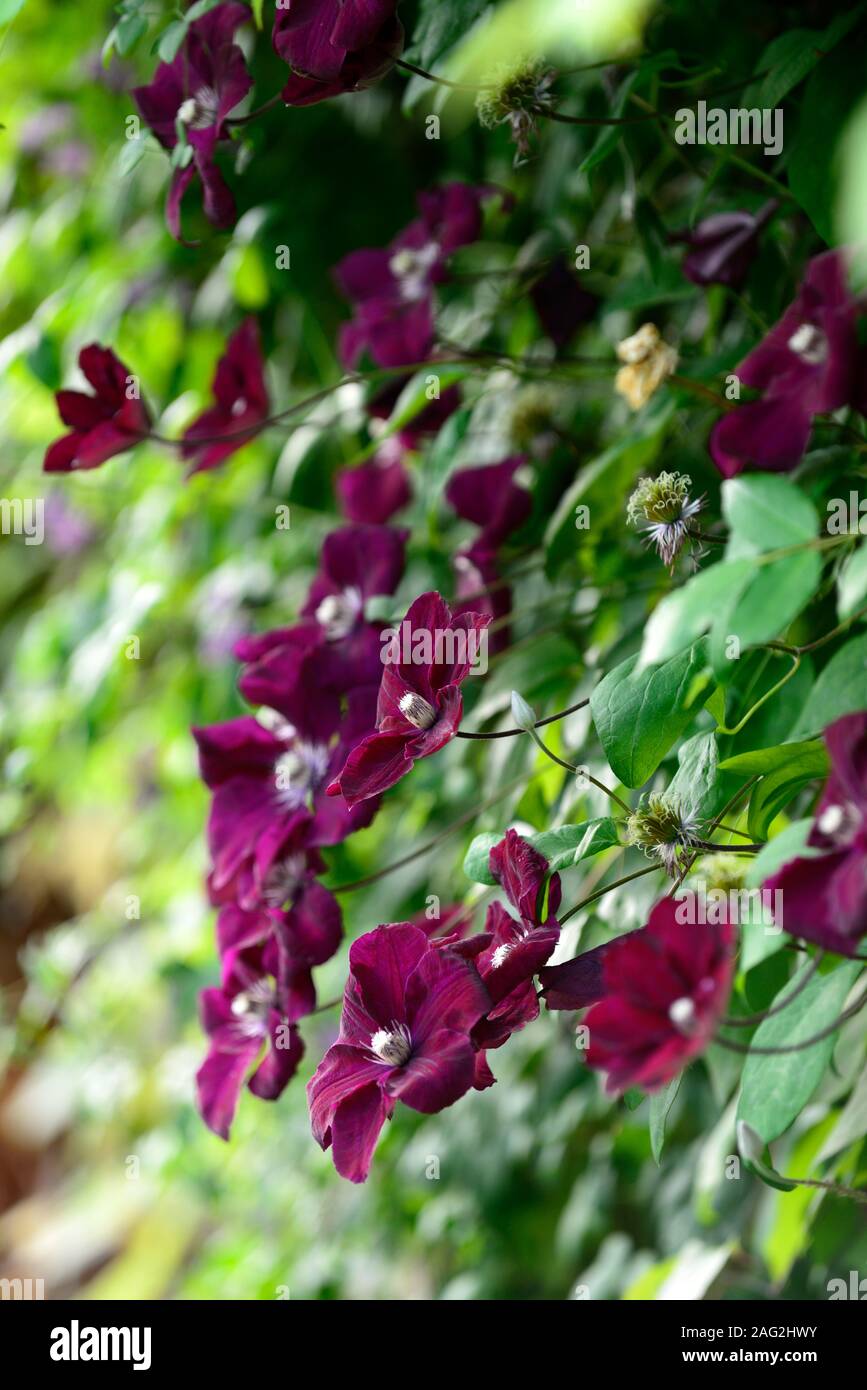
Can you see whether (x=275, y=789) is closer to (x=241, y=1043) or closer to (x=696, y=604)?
(x=241, y=1043)

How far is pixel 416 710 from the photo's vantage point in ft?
1.61

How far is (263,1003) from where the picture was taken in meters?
0.63

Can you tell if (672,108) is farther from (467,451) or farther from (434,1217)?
(434,1217)

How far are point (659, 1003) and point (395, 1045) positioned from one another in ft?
0.49

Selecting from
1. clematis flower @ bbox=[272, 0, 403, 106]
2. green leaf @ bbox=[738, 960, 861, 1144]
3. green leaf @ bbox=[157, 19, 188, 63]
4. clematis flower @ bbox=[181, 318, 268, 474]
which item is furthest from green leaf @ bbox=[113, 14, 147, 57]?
green leaf @ bbox=[738, 960, 861, 1144]

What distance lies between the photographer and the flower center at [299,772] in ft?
2.11

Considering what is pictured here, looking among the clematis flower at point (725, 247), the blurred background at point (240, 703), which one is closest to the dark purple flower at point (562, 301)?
the blurred background at point (240, 703)

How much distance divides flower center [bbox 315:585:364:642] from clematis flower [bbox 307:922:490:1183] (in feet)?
0.82

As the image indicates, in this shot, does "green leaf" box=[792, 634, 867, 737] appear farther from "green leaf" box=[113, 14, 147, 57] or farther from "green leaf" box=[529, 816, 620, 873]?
"green leaf" box=[113, 14, 147, 57]

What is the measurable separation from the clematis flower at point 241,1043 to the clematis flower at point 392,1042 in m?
0.12

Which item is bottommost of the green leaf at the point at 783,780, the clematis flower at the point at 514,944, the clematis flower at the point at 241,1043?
the clematis flower at the point at 241,1043

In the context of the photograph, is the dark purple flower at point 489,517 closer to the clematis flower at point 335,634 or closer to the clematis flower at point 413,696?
the clematis flower at point 335,634

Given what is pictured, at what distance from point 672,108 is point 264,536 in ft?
1.55
